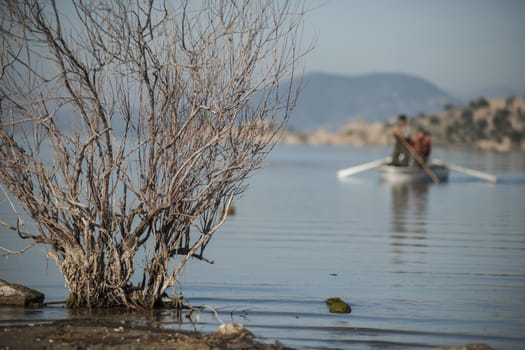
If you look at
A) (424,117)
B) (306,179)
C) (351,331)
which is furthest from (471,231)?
(424,117)

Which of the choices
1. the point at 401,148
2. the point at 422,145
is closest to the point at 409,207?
the point at 401,148

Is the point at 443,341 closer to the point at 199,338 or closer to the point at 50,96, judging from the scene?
the point at 199,338

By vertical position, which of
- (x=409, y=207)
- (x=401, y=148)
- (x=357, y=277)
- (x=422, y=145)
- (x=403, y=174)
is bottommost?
(x=357, y=277)

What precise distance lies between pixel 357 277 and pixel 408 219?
37.7 feet

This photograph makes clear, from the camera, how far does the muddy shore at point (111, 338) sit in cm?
878

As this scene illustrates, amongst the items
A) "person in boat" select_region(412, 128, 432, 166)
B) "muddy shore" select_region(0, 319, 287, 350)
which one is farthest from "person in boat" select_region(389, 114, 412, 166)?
"muddy shore" select_region(0, 319, 287, 350)

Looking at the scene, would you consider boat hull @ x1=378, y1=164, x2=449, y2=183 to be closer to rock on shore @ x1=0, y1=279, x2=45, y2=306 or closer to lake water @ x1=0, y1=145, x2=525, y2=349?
lake water @ x1=0, y1=145, x2=525, y2=349

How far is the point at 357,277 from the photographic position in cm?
1462

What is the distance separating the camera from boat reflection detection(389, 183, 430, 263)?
18.9 metres

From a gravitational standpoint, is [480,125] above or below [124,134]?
above

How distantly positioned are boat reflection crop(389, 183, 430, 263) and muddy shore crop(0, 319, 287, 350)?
8.02 meters

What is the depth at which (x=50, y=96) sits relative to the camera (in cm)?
1026

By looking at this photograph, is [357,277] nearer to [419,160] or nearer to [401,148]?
[419,160]

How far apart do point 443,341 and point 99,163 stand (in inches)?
164
